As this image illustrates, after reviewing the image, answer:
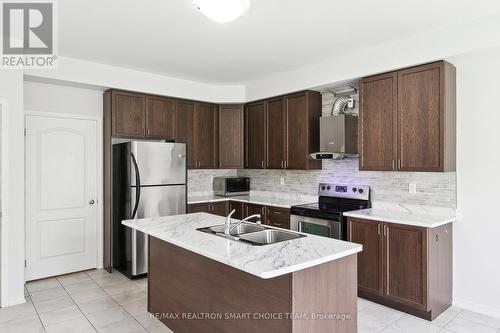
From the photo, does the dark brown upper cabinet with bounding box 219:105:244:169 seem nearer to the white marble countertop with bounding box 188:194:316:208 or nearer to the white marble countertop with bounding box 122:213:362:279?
the white marble countertop with bounding box 188:194:316:208

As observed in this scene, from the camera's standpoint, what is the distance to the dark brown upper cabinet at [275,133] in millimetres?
4785

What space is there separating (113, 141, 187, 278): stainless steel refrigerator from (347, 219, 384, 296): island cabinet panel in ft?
7.40

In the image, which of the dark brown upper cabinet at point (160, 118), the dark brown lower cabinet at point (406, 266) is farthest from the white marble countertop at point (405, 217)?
the dark brown upper cabinet at point (160, 118)

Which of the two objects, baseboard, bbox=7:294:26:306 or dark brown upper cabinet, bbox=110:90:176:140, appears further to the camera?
dark brown upper cabinet, bbox=110:90:176:140

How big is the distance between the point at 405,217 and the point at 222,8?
2.53 meters

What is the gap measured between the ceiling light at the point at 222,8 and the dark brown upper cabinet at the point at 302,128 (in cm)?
231

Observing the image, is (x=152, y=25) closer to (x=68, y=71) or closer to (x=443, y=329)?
→ (x=68, y=71)

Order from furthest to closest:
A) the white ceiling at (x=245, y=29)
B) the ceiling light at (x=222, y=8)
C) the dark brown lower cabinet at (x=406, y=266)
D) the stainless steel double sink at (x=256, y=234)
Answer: the dark brown lower cabinet at (x=406, y=266) → the white ceiling at (x=245, y=29) → the stainless steel double sink at (x=256, y=234) → the ceiling light at (x=222, y=8)

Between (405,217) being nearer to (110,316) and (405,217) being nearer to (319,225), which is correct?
(319,225)

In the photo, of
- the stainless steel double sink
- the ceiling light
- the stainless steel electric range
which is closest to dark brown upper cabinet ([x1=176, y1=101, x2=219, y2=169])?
the stainless steel electric range

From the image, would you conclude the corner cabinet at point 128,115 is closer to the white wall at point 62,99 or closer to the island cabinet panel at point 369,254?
the white wall at point 62,99

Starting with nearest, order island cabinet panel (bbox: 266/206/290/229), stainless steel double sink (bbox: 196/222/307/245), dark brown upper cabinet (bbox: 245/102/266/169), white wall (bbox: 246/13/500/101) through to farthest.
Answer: stainless steel double sink (bbox: 196/222/307/245) → white wall (bbox: 246/13/500/101) → island cabinet panel (bbox: 266/206/290/229) → dark brown upper cabinet (bbox: 245/102/266/169)

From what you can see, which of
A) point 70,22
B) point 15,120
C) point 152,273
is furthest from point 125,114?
point 152,273

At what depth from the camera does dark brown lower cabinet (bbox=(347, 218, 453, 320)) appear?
3047 millimetres
